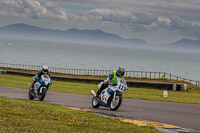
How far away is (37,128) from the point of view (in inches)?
371

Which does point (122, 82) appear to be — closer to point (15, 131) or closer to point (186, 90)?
point (15, 131)

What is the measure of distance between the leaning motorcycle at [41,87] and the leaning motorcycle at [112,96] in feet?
12.3

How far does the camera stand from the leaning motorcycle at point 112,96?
1623 centimetres

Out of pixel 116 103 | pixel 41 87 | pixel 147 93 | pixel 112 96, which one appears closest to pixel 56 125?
pixel 116 103

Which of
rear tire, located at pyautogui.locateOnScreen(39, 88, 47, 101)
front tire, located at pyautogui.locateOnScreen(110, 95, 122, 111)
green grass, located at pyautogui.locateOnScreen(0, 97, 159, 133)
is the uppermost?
rear tire, located at pyautogui.locateOnScreen(39, 88, 47, 101)

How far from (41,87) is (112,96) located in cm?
549

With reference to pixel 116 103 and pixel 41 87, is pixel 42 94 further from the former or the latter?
pixel 116 103

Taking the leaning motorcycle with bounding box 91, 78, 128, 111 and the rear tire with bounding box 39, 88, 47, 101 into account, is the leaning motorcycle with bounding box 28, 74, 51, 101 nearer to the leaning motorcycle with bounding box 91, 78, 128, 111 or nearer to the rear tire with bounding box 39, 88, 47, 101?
the rear tire with bounding box 39, 88, 47, 101

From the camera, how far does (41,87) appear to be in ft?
68.5

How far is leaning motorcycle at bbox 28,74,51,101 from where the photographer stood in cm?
2059

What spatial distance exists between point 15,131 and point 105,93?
28.7ft

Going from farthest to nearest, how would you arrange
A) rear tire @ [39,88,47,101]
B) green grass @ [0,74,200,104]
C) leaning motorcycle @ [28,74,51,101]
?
green grass @ [0,74,200,104] → rear tire @ [39,88,47,101] → leaning motorcycle @ [28,74,51,101]

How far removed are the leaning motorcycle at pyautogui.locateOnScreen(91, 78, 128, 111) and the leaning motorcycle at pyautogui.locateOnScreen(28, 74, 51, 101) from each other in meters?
3.76

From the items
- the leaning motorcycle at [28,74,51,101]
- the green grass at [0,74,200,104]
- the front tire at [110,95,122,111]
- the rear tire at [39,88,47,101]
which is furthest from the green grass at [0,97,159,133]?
the green grass at [0,74,200,104]
